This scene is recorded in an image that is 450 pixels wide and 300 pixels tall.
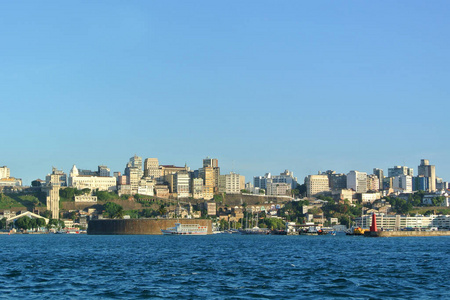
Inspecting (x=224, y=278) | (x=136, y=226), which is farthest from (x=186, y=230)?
(x=224, y=278)

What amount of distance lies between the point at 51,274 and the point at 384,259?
35782 millimetres

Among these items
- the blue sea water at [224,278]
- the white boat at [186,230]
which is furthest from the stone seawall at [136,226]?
the blue sea water at [224,278]

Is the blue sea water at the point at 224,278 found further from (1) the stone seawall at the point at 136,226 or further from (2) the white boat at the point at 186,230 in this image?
(1) the stone seawall at the point at 136,226

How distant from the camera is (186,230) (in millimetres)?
186625

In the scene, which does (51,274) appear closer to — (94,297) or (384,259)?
(94,297)

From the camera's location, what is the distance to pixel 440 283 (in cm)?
5075

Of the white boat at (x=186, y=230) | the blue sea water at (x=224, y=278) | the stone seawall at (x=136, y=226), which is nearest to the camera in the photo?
the blue sea water at (x=224, y=278)

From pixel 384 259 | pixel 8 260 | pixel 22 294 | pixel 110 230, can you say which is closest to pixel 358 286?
pixel 22 294

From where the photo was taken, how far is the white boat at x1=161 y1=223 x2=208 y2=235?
605 feet

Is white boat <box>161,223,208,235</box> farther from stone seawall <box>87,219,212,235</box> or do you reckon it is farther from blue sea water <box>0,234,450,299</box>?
blue sea water <box>0,234,450,299</box>

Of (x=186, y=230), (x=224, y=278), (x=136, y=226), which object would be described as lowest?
(x=186, y=230)

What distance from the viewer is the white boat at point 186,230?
184375 millimetres

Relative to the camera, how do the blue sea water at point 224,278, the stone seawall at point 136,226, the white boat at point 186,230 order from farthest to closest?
the stone seawall at point 136,226
the white boat at point 186,230
the blue sea water at point 224,278

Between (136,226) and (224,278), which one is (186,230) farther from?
(224,278)
